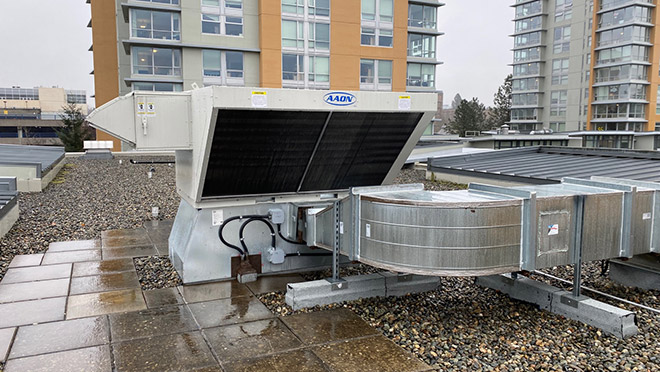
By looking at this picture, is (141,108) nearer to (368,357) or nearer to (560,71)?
(368,357)

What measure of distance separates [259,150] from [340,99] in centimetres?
134

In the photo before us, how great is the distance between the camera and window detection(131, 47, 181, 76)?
121 feet

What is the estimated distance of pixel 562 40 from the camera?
70.2 meters

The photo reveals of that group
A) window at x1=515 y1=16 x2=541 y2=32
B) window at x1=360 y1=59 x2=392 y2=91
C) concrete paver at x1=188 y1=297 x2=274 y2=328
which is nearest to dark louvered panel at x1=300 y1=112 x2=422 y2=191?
concrete paver at x1=188 y1=297 x2=274 y2=328

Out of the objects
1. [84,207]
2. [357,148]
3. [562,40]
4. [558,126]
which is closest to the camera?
[357,148]

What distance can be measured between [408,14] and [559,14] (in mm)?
36640

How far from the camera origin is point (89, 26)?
51.6 m

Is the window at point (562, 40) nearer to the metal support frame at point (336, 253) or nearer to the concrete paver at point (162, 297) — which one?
the metal support frame at point (336, 253)

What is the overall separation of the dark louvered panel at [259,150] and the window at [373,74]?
34.2m

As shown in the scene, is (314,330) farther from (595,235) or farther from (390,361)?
(595,235)

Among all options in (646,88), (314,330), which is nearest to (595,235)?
(314,330)

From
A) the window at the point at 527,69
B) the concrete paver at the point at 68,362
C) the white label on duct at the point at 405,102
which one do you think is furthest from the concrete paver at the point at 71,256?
the window at the point at 527,69

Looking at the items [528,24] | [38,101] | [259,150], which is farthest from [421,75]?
[38,101]

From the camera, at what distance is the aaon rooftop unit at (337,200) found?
5207 millimetres
